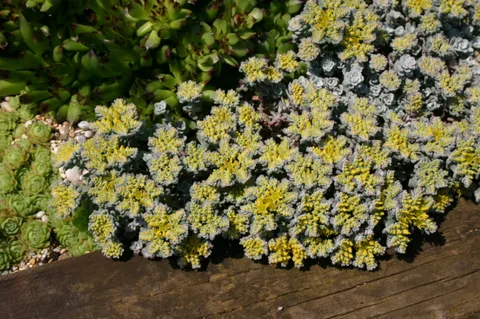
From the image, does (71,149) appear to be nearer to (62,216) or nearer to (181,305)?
(62,216)

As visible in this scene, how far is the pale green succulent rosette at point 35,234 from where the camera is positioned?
9.36 feet

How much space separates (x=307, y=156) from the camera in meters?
2.65

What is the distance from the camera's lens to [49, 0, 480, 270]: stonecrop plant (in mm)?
2559

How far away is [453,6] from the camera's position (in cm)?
307

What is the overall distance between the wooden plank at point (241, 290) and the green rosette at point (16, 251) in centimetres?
37

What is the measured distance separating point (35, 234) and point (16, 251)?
5.2 inches

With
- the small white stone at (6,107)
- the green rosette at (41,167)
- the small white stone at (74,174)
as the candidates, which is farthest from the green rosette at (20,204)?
the small white stone at (6,107)

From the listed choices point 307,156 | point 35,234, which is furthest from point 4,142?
point 307,156

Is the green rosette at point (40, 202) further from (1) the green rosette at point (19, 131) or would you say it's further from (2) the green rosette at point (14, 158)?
(1) the green rosette at point (19, 131)

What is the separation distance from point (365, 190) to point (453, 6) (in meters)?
1.27

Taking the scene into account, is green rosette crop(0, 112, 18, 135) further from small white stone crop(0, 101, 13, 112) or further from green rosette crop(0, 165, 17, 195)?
green rosette crop(0, 165, 17, 195)

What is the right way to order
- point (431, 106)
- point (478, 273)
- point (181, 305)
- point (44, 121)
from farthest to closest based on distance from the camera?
point (44, 121), point (431, 106), point (478, 273), point (181, 305)

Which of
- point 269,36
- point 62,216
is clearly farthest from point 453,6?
point 62,216

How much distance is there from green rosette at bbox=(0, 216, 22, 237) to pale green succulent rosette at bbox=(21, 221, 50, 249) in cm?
4
